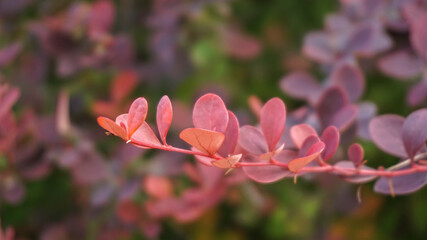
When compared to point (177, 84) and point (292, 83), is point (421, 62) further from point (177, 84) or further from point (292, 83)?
point (177, 84)

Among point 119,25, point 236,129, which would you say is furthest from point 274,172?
point 119,25

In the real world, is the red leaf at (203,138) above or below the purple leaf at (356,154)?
above

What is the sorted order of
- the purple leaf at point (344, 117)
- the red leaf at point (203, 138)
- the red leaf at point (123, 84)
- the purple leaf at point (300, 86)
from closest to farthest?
the red leaf at point (203, 138) < the purple leaf at point (344, 117) < the purple leaf at point (300, 86) < the red leaf at point (123, 84)

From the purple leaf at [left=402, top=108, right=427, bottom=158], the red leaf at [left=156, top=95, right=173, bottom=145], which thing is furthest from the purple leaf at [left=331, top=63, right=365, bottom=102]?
the red leaf at [left=156, top=95, right=173, bottom=145]

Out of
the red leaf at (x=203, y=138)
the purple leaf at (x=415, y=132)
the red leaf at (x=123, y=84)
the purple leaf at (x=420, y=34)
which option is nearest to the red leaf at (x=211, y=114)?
the red leaf at (x=203, y=138)

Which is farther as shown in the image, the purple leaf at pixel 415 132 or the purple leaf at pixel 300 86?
the purple leaf at pixel 300 86

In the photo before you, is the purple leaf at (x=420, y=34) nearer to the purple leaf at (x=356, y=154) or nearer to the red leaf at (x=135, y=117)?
the purple leaf at (x=356, y=154)

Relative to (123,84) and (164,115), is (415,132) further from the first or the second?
(123,84)
